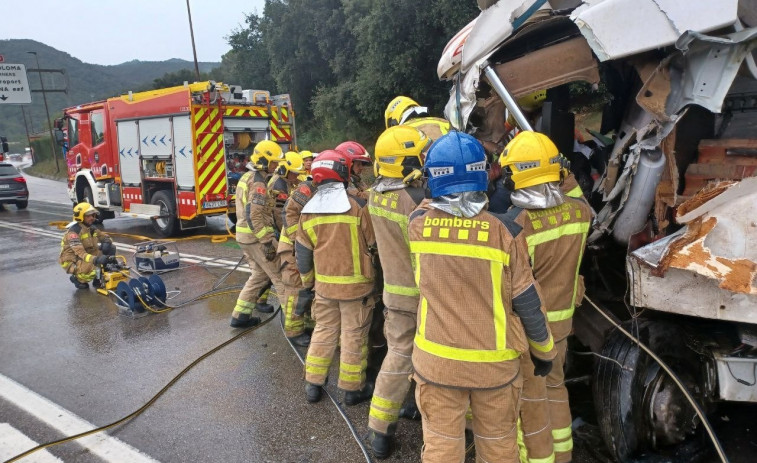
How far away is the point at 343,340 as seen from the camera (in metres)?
3.86

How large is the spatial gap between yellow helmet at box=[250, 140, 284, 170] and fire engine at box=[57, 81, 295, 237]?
469cm

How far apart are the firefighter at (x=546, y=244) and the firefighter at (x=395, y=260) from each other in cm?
64

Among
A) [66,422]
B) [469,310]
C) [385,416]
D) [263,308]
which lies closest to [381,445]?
[385,416]

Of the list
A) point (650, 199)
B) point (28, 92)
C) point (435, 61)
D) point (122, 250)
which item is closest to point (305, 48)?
point (435, 61)

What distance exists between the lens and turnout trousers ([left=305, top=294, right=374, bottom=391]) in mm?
3822

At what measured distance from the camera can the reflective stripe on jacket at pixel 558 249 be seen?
2748 millimetres

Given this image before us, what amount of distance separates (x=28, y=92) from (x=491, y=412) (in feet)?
71.9

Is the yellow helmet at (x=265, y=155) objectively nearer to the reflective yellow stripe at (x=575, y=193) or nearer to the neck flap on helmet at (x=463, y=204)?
the reflective yellow stripe at (x=575, y=193)

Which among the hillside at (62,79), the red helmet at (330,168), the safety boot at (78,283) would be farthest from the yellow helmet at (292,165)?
the hillside at (62,79)

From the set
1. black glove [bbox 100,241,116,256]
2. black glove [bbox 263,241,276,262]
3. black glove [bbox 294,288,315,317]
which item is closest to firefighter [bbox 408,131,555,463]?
black glove [bbox 294,288,315,317]

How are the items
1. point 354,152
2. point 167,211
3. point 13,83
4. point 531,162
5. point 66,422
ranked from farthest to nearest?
point 13,83, point 167,211, point 354,152, point 66,422, point 531,162

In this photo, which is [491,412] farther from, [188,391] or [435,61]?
[435,61]

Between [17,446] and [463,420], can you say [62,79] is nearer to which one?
[17,446]

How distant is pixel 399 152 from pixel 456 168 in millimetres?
956
